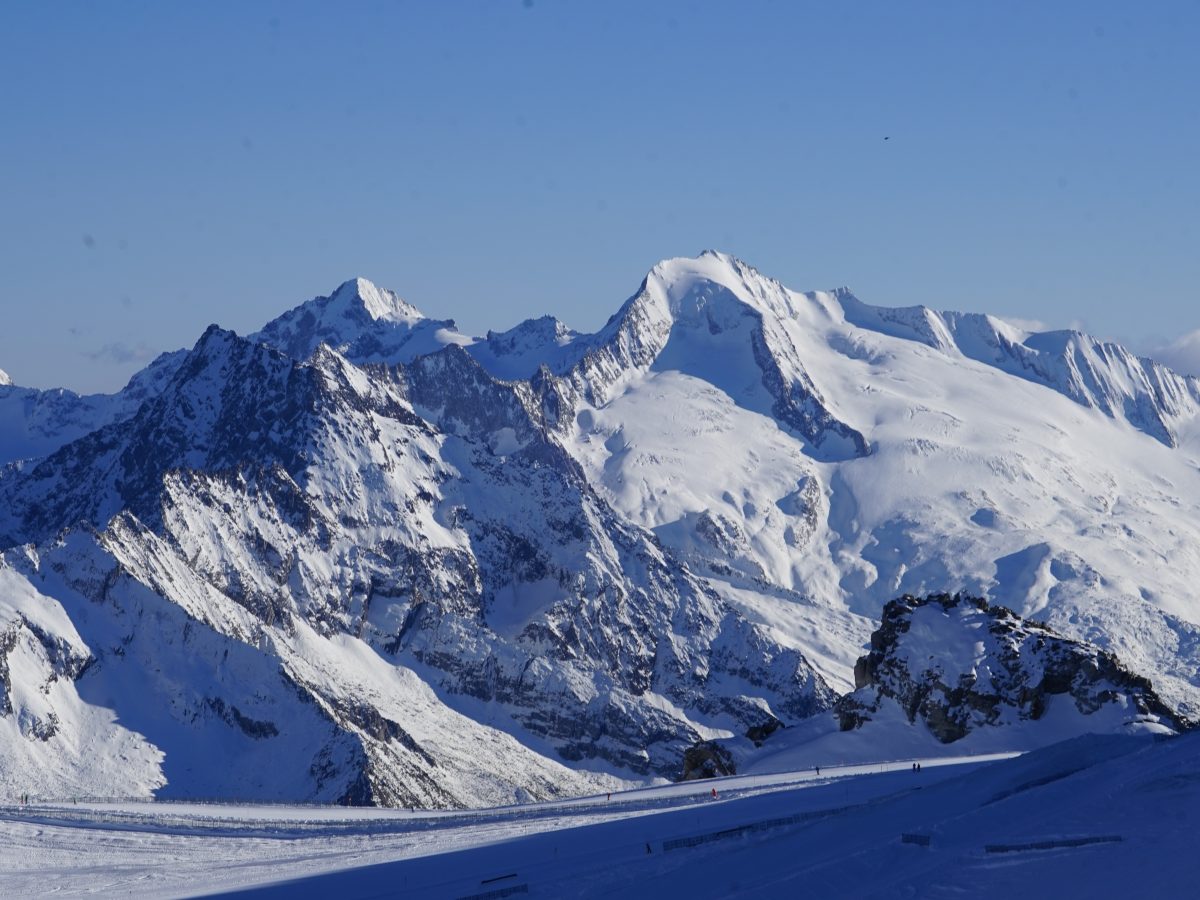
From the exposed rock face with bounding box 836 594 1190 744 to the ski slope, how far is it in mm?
22818

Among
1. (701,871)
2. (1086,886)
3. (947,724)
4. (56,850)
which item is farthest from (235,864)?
(947,724)

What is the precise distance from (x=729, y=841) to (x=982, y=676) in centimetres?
8679

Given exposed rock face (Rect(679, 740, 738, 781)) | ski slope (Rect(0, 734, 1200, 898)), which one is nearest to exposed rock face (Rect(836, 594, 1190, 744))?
exposed rock face (Rect(679, 740, 738, 781))

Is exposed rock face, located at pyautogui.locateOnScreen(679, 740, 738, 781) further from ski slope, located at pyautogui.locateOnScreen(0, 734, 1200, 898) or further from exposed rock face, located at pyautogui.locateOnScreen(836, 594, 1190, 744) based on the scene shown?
ski slope, located at pyautogui.locateOnScreen(0, 734, 1200, 898)

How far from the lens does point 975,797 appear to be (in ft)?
324

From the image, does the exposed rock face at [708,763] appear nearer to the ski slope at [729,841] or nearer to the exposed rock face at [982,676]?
the exposed rock face at [982,676]

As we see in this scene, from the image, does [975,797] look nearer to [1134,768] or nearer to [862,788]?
[1134,768]

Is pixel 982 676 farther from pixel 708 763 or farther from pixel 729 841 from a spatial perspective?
pixel 729 841

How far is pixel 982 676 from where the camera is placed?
174500mm

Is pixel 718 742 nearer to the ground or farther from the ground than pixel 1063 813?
nearer to the ground

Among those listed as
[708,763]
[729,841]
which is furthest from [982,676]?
[729,841]

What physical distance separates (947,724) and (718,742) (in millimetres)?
24318

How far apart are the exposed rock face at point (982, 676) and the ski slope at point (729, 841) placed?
22.8 m

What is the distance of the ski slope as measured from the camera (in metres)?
73.8
